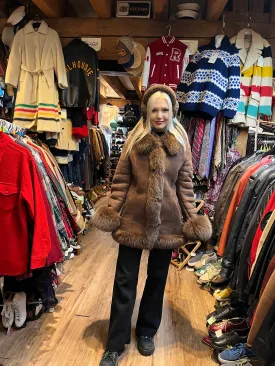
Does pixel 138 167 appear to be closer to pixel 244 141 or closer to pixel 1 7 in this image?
pixel 244 141

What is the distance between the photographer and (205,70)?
105 inches

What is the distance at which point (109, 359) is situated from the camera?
1665mm

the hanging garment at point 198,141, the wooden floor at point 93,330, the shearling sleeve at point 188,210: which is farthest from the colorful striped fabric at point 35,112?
the shearling sleeve at point 188,210

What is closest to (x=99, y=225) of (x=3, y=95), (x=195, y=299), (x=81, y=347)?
(x=81, y=347)

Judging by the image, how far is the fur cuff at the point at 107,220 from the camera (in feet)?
5.38

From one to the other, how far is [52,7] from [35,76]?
26.6 inches

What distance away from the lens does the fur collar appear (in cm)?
160

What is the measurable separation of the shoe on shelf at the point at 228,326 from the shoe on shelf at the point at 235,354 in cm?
15

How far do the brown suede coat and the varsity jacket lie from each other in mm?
1405

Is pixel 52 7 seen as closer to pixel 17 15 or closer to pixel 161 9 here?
pixel 17 15

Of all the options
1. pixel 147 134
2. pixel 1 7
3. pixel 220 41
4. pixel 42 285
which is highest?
pixel 1 7

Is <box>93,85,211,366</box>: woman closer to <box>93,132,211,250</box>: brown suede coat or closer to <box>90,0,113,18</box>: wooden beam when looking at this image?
<box>93,132,211,250</box>: brown suede coat

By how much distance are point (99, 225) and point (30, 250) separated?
452 millimetres

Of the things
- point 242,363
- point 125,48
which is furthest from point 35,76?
point 242,363
